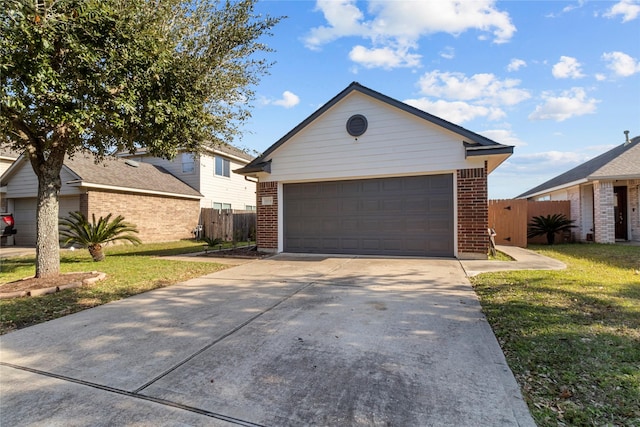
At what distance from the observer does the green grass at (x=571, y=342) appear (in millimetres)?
2180

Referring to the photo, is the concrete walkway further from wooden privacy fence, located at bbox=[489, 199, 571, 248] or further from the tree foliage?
the tree foliage

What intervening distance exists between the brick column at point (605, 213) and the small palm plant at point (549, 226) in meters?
1.00

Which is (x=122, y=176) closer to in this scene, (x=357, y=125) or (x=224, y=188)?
(x=224, y=188)

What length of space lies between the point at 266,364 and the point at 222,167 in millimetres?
19823

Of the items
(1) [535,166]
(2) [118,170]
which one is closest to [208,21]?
(2) [118,170]

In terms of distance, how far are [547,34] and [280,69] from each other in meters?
7.05

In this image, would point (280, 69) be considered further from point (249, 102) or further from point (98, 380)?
point (98, 380)

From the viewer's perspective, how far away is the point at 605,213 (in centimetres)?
1260

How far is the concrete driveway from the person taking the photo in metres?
2.17

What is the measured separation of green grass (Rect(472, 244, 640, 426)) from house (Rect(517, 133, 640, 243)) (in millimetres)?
8599

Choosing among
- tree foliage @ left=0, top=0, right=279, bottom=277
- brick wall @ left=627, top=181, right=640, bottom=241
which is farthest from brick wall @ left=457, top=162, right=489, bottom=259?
brick wall @ left=627, top=181, right=640, bottom=241

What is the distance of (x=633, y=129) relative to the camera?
16.2 metres

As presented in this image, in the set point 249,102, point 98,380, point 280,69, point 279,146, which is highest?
point 280,69

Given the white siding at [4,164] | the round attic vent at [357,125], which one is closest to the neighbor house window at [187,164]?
the white siding at [4,164]
